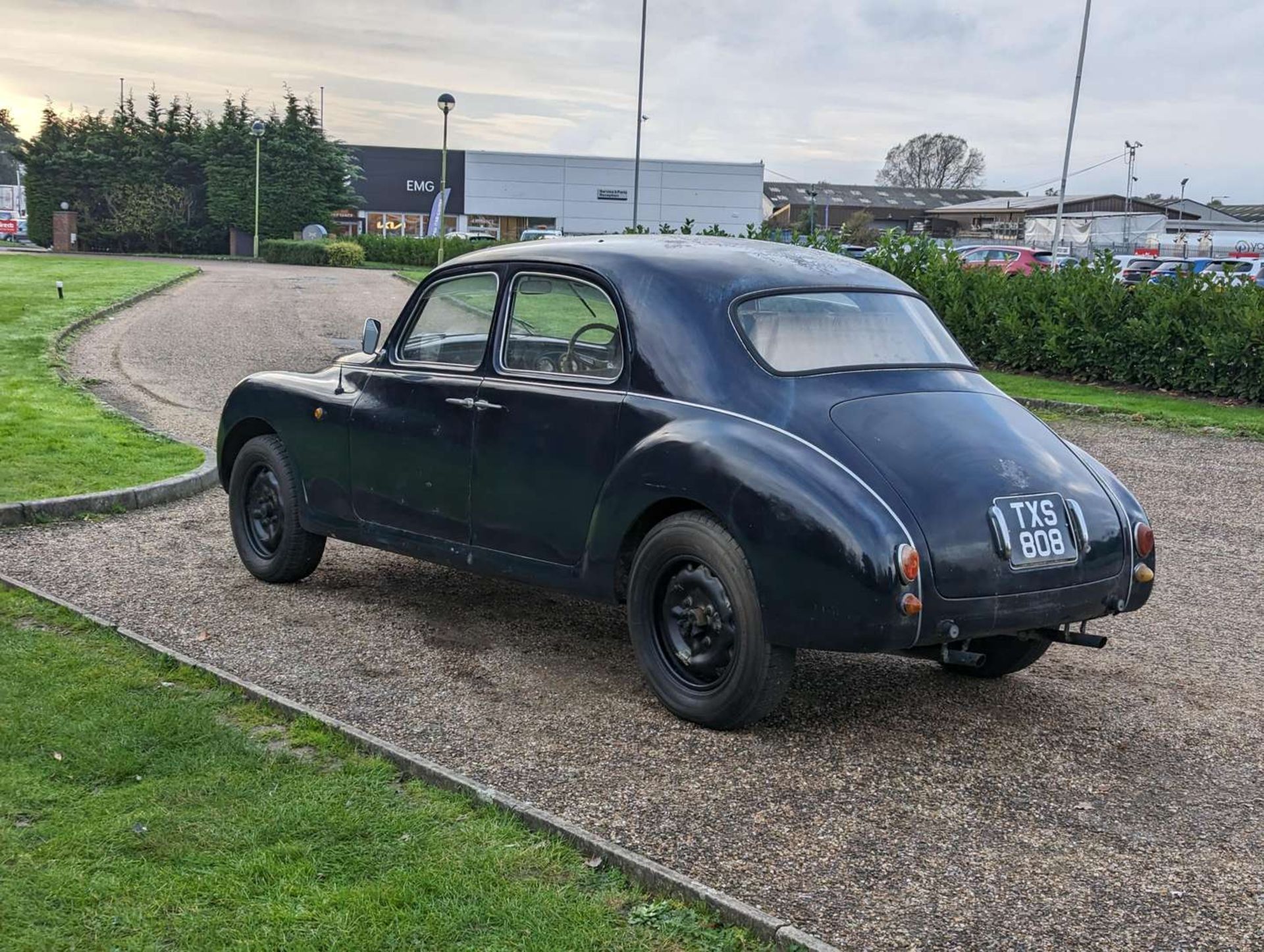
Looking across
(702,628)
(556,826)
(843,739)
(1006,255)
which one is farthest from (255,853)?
(1006,255)

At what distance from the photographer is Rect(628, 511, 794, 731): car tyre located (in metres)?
4.60

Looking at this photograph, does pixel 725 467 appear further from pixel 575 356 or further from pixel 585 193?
pixel 585 193

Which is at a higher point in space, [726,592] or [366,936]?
[726,592]

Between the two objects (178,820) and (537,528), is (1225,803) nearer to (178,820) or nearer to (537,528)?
(537,528)

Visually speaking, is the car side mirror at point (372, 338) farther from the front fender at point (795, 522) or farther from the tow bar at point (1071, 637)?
the tow bar at point (1071, 637)

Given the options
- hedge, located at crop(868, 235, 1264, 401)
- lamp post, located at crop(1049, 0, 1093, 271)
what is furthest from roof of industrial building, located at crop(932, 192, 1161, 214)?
hedge, located at crop(868, 235, 1264, 401)

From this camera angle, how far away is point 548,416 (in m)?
5.42

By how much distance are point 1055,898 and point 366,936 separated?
1.84 metres

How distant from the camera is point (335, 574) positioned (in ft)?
23.8

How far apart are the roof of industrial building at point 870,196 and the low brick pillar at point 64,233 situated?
51.5m

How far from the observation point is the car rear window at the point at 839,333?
16.6ft

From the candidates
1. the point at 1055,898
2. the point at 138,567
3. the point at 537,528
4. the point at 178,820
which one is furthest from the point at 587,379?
the point at 138,567

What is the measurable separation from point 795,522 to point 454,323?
237cm

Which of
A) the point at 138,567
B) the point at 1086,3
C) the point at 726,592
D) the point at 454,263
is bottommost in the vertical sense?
the point at 138,567
